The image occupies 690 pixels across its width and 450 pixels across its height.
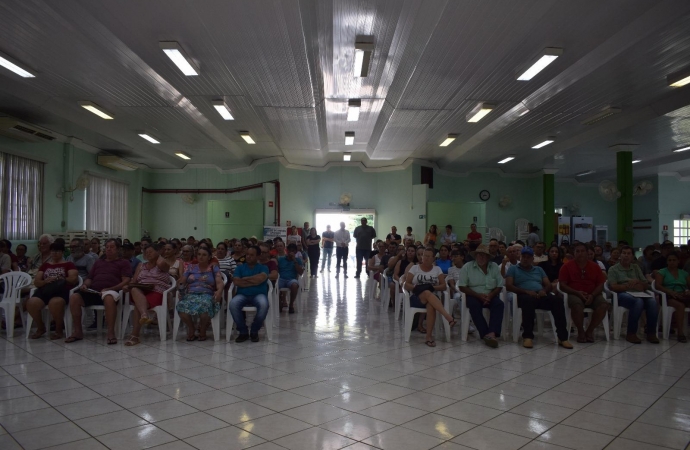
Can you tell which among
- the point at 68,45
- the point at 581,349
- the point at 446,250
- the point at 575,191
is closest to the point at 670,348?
the point at 581,349

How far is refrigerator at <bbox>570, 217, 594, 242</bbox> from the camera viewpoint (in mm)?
16625

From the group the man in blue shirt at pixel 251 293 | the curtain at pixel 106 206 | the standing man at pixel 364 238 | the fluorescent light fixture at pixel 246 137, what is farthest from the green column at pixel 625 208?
the curtain at pixel 106 206

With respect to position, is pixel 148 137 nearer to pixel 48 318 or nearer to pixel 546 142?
pixel 48 318

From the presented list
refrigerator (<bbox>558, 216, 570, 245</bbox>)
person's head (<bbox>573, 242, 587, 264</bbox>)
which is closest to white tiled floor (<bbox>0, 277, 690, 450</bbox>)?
person's head (<bbox>573, 242, 587, 264</bbox>)

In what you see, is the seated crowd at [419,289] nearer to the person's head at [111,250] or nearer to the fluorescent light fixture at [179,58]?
the person's head at [111,250]

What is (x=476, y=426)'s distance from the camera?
3.05 m

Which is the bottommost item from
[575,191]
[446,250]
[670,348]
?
[670,348]

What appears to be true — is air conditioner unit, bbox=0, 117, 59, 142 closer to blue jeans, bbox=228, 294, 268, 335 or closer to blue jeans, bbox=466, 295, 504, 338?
blue jeans, bbox=228, 294, 268, 335

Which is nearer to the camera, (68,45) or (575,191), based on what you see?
(68,45)

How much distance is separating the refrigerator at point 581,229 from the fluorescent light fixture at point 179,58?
14008mm

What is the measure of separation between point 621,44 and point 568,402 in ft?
15.3

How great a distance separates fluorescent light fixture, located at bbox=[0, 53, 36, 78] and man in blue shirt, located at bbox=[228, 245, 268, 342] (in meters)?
4.24

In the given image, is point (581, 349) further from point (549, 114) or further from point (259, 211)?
point (259, 211)

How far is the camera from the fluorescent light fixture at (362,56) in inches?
236
